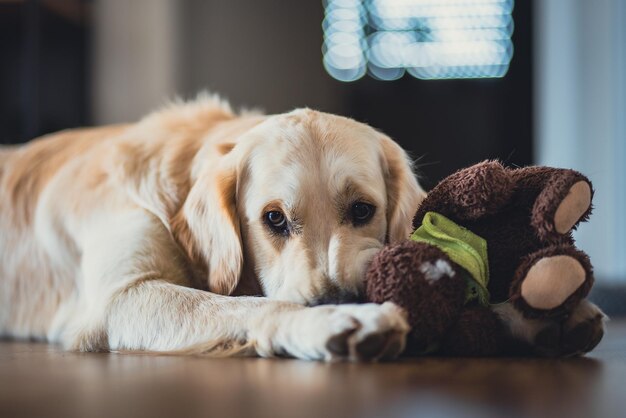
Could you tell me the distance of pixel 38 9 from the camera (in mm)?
5637

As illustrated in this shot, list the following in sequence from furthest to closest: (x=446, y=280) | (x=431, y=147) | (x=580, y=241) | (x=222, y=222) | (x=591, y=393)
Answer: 1. (x=431, y=147)
2. (x=580, y=241)
3. (x=222, y=222)
4. (x=446, y=280)
5. (x=591, y=393)

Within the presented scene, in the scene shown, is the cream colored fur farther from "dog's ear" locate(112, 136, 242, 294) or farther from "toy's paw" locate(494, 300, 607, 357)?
"toy's paw" locate(494, 300, 607, 357)

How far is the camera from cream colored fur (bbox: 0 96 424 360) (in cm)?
150

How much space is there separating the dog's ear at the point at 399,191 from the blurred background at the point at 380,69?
3.04 m

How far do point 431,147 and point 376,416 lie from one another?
467cm

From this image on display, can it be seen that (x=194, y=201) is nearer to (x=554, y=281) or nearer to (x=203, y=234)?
(x=203, y=234)

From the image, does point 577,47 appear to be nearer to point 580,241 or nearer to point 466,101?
point 466,101

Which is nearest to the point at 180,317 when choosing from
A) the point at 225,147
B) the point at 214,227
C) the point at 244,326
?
the point at 244,326

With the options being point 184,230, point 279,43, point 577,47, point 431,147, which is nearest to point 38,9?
Answer: point 279,43

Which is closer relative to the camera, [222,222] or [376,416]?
[376,416]

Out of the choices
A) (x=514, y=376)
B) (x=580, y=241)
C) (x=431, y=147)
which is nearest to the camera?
(x=514, y=376)

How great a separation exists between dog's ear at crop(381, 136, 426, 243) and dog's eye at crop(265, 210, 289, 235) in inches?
9.2

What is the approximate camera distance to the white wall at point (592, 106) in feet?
16.0

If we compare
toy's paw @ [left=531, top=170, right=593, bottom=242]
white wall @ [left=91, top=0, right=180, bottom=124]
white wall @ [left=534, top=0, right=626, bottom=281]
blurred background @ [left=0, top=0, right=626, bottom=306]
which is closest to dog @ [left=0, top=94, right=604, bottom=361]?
toy's paw @ [left=531, top=170, right=593, bottom=242]
